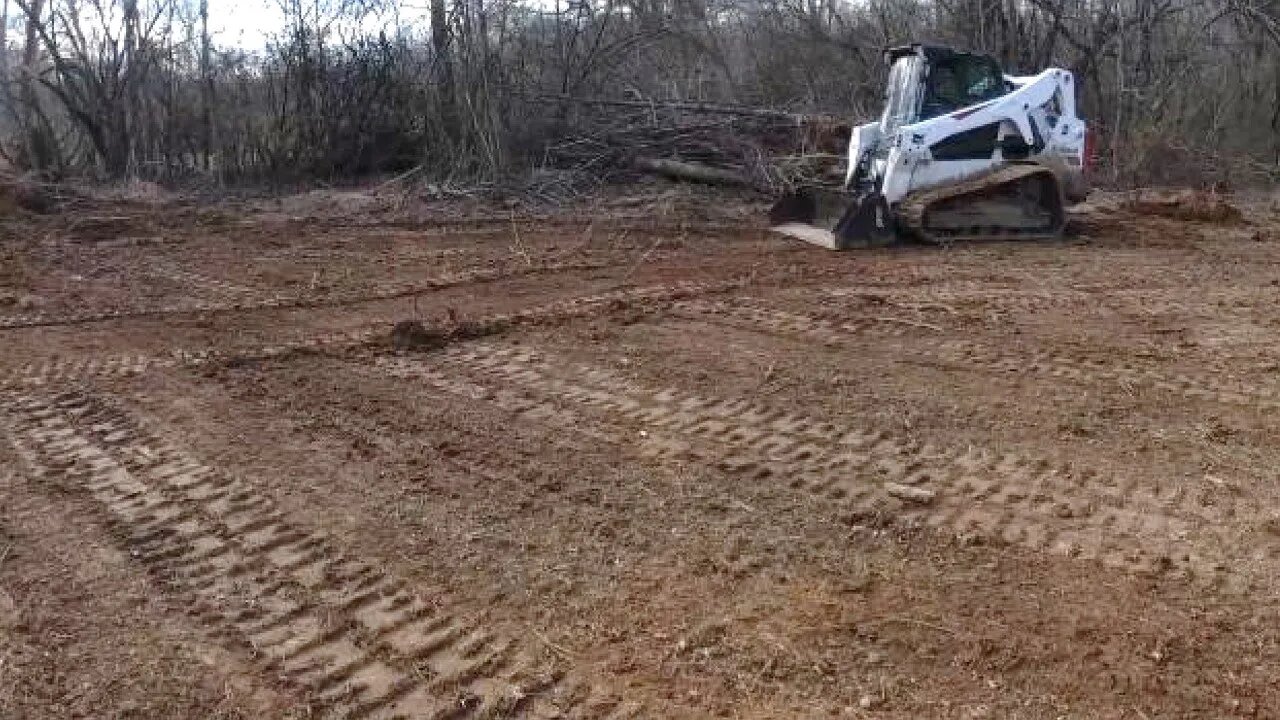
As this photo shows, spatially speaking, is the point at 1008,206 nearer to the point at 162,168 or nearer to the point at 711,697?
the point at 711,697

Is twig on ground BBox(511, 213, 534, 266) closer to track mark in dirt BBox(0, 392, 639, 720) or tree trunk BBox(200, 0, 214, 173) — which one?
track mark in dirt BBox(0, 392, 639, 720)

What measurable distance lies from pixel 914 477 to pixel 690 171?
1111cm

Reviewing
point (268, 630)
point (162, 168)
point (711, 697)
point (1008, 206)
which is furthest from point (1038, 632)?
point (162, 168)

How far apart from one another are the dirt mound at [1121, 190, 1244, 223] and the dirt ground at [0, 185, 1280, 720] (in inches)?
181

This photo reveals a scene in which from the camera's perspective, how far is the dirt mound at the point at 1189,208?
12820mm

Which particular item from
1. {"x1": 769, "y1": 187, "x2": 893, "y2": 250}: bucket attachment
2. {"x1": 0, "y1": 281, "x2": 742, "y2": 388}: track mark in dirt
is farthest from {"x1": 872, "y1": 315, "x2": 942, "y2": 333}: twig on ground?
{"x1": 769, "y1": 187, "x2": 893, "y2": 250}: bucket attachment

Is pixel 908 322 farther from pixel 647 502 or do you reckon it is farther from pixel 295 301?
pixel 295 301

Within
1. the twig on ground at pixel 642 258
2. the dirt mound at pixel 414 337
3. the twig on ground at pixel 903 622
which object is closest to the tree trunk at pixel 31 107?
the twig on ground at pixel 642 258

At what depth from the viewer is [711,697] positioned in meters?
3.13

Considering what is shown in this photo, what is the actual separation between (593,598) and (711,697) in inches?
27.1

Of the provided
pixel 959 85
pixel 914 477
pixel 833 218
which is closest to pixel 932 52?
pixel 959 85

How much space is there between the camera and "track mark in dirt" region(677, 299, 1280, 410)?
584 cm

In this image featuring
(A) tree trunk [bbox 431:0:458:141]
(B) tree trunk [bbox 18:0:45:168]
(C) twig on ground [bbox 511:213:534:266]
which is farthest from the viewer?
(B) tree trunk [bbox 18:0:45:168]

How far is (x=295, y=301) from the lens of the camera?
342 inches
